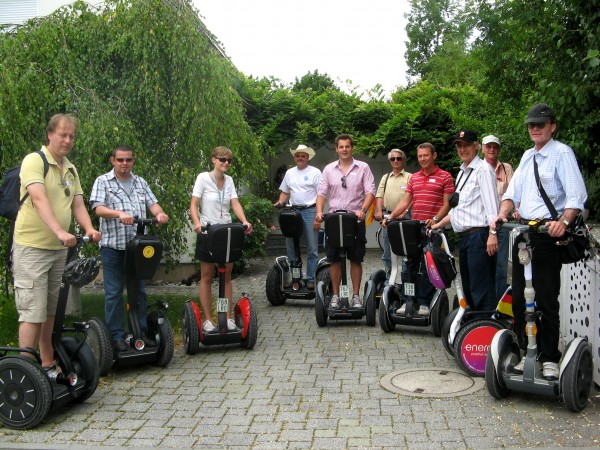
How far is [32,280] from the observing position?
4973 mm

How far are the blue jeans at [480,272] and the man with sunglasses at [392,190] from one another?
2.87 metres

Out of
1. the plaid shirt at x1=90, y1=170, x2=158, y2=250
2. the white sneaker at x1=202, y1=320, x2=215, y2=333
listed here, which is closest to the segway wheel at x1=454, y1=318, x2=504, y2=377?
the white sneaker at x1=202, y1=320, x2=215, y2=333

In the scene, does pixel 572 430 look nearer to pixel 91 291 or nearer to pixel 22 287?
pixel 22 287

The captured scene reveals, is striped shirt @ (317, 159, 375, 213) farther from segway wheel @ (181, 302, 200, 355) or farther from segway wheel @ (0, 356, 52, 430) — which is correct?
segway wheel @ (0, 356, 52, 430)

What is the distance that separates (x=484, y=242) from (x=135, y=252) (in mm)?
3094

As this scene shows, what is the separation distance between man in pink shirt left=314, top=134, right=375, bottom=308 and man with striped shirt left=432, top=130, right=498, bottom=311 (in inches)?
66.7

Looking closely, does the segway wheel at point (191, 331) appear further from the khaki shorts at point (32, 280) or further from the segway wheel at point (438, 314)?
the segway wheel at point (438, 314)

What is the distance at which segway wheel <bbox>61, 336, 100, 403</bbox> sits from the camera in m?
5.14

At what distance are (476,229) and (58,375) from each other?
371 centimetres

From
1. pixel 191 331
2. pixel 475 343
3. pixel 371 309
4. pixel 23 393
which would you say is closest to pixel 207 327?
pixel 191 331

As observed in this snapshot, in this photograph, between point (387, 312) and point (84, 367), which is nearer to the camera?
point (84, 367)

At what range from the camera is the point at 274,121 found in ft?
52.4

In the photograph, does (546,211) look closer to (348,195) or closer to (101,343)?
(348,195)

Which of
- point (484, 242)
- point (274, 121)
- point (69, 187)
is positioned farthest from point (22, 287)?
point (274, 121)
